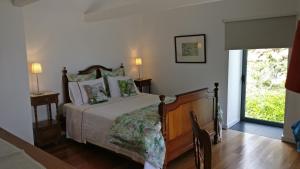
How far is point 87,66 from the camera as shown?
4566mm

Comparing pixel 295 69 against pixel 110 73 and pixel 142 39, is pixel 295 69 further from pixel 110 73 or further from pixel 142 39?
pixel 142 39

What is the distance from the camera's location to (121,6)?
12.6 ft

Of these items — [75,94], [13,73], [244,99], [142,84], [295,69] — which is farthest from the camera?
[142,84]

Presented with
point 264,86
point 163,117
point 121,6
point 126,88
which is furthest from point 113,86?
point 264,86

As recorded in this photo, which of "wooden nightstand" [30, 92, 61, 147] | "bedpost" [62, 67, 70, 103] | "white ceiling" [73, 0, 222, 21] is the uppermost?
"white ceiling" [73, 0, 222, 21]

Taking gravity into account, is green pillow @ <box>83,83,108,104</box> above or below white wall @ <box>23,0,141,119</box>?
below

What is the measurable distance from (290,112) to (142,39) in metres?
3.24

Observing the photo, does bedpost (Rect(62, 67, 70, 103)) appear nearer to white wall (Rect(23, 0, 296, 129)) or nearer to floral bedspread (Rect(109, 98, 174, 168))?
white wall (Rect(23, 0, 296, 129))

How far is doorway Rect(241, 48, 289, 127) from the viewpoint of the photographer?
4.33m

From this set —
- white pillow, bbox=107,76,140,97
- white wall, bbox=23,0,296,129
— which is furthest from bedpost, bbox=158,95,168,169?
white wall, bbox=23,0,296,129

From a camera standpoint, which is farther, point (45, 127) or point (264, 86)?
point (264, 86)

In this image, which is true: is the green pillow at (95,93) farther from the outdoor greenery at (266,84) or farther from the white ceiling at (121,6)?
the outdoor greenery at (266,84)

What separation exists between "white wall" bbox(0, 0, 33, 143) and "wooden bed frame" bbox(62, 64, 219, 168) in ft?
5.75

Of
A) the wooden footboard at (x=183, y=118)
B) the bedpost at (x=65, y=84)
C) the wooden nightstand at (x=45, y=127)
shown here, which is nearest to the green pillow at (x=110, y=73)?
the bedpost at (x=65, y=84)
